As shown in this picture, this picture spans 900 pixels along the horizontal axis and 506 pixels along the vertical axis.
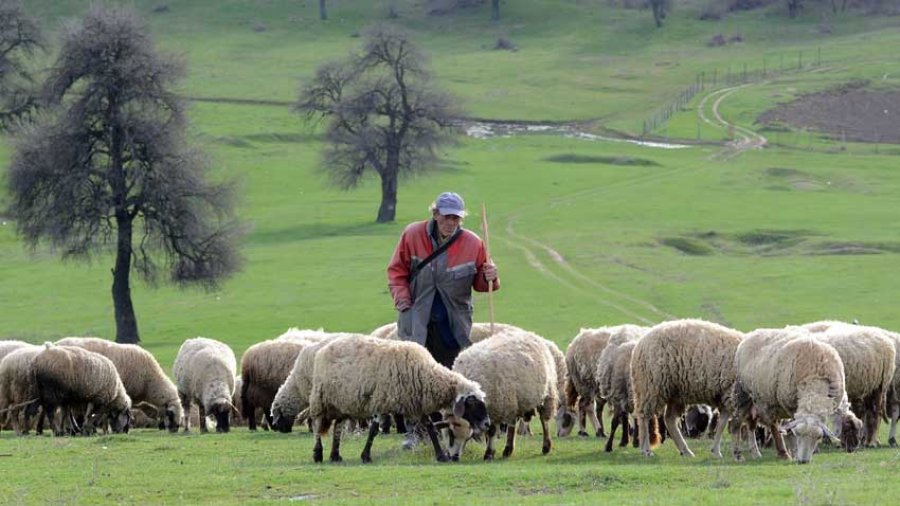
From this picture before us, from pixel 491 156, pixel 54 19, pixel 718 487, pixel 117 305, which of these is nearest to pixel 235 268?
pixel 117 305

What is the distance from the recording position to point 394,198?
71.7 metres

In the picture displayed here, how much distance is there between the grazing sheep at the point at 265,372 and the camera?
26.0 metres

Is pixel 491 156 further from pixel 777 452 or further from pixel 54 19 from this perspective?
pixel 777 452

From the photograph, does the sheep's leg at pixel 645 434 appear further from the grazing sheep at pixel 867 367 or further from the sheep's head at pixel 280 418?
the sheep's head at pixel 280 418

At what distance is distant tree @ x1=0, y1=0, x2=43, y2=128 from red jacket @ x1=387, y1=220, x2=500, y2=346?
46232mm

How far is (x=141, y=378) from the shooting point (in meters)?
27.2

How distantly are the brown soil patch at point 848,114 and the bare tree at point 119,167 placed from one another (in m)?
57.2

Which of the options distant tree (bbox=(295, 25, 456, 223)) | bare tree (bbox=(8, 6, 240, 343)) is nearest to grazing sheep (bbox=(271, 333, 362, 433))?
bare tree (bbox=(8, 6, 240, 343))

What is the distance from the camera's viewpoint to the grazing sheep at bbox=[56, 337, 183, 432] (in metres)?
27.1

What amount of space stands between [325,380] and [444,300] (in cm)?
204

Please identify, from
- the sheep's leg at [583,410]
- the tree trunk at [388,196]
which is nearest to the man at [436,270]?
the sheep's leg at [583,410]

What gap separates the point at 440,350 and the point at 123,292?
1184 inches

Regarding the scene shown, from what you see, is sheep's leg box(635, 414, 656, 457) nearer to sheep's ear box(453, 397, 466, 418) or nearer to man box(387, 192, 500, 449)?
man box(387, 192, 500, 449)

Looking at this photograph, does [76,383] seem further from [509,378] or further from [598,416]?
[598,416]
